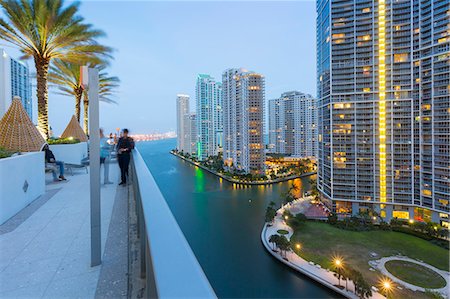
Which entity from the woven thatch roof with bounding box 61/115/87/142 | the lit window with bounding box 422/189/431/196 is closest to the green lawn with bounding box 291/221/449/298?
the lit window with bounding box 422/189/431/196

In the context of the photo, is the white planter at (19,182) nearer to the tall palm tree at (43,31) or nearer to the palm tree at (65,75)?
the tall palm tree at (43,31)

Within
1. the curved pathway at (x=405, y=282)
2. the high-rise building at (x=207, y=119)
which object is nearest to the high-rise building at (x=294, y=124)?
the high-rise building at (x=207, y=119)

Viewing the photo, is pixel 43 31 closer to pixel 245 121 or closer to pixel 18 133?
pixel 18 133

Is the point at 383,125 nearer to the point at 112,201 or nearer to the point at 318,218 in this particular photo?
the point at 318,218

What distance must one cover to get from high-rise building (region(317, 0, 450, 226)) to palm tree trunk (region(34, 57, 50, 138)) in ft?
113

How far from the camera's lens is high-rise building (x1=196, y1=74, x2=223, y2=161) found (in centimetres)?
8056

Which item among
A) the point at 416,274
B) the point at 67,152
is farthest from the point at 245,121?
the point at 67,152

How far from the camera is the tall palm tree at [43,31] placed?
27.0 feet

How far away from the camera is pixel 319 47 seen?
1528 inches

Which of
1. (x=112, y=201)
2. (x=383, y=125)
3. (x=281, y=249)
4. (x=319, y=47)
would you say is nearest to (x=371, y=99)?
(x=383, y=125)

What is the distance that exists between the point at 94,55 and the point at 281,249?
74.2ft

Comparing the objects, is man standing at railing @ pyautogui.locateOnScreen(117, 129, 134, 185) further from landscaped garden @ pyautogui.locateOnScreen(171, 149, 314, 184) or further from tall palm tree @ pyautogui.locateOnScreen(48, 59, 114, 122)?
landscaped garden @ pyautogui.locateOnScreen(171, 149, 314, 184)

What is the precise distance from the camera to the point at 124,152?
5.00 m

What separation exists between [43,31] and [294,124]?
252 ft
